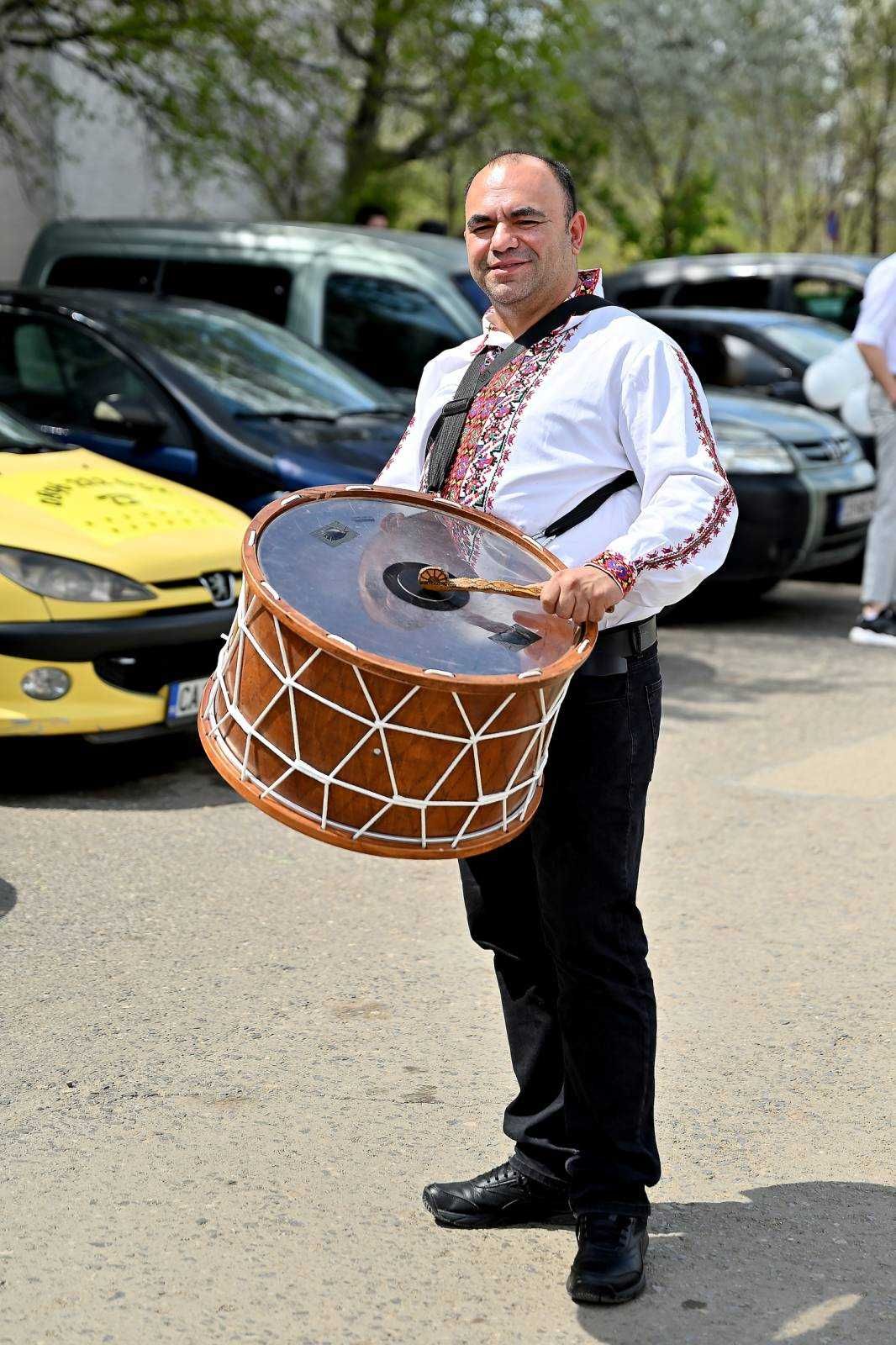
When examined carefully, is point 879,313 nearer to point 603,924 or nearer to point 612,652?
point 612,652

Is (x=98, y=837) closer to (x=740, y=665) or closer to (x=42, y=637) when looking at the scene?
(x=42, y=637)

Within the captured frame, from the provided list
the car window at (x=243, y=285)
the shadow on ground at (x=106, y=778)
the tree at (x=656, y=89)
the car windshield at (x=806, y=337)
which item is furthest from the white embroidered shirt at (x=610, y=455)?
the tree at (x=656, y=89)

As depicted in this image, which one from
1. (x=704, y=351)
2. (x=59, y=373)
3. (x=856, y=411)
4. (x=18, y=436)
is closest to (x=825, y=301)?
(x=704, y=351)

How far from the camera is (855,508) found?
9.62 meters

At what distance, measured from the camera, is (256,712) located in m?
2.79

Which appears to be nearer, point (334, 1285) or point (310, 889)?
point (334, 1285)

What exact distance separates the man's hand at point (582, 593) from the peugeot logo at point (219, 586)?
3530 mm

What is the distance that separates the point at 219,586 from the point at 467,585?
348 centimetres

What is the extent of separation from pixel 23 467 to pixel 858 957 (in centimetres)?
357

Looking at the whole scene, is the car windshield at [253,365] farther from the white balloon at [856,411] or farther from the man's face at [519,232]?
the man's face at [519,232]

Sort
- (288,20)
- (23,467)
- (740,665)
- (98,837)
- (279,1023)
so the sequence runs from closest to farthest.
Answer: (279,1023) → (98,837) → (23,467) → (740,665) → (288,20)

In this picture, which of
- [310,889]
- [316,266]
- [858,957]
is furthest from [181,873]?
[316,266]

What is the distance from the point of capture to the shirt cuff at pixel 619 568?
278 centimetres

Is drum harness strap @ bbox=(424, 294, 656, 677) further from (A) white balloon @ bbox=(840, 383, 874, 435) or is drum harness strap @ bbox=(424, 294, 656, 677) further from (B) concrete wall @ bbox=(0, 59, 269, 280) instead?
(B) concrete wall @ bbox=(0, 59, 269, 280)
